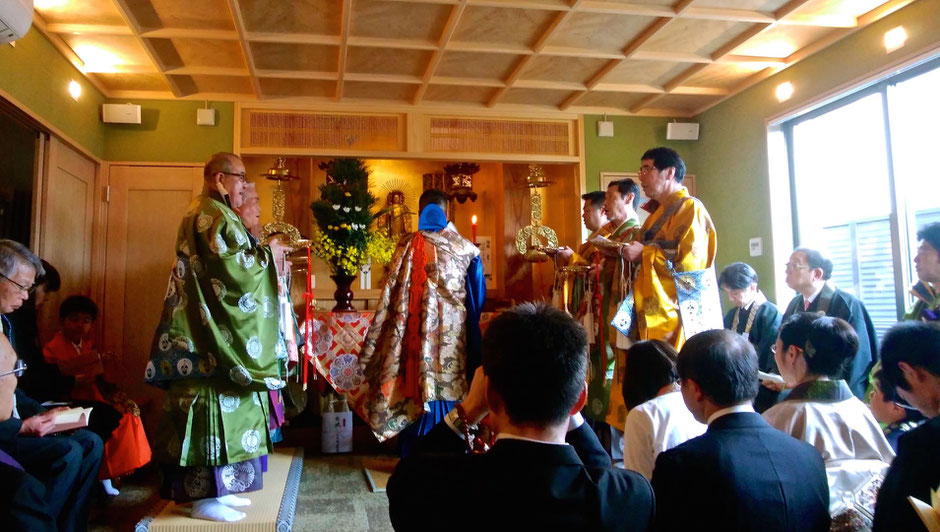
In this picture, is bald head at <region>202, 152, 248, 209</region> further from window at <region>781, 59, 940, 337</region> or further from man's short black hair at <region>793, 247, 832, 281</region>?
window at <region>781, 59, 940, 337</region>

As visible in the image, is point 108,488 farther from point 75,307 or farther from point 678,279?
point 678,279

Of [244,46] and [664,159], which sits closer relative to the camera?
[664,159]

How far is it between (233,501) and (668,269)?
2164 mm

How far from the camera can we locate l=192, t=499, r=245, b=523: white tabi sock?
2.47 meters

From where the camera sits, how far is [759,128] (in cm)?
443

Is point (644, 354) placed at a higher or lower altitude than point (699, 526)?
higher

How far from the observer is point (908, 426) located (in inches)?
74.6

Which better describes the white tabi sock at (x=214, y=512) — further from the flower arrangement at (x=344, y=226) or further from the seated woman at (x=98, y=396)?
the flower arrangement at (x=344, y=226)

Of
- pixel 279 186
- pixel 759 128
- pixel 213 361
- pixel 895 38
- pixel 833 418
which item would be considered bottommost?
pixel 833 418

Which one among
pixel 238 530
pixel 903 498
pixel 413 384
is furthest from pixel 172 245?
pixel 903 498

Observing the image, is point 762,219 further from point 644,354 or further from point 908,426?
point 644,354

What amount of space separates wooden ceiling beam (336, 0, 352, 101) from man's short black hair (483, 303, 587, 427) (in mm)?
2726

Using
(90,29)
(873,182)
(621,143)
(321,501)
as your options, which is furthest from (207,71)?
(873,182)

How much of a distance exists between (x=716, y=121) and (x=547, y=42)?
1.90 metres
